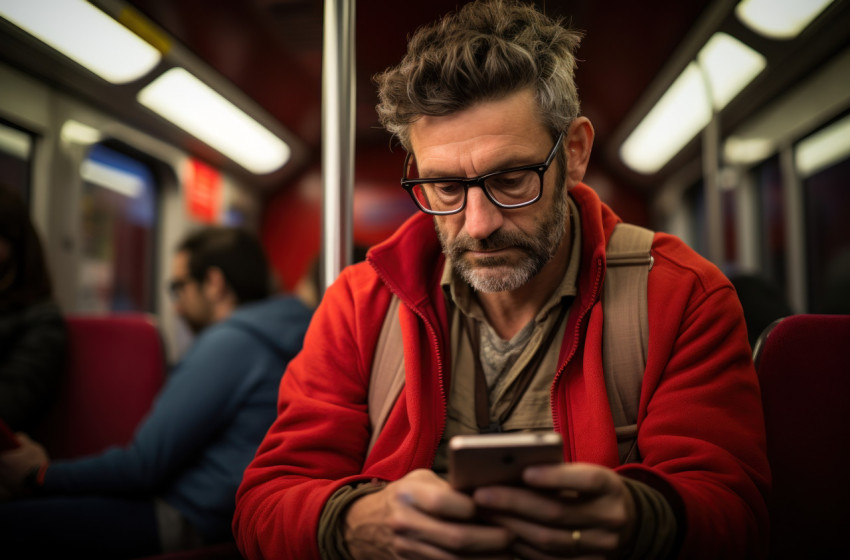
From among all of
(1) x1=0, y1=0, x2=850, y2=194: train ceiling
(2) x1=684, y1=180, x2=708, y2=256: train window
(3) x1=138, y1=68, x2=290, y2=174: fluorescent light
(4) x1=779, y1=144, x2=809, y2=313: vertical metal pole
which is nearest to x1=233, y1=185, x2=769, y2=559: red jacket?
(1) x1=0, y1=0, x2=850, y2=194: train ceiling

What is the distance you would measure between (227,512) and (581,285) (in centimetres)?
130

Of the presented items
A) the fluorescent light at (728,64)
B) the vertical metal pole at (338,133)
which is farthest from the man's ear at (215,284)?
the fluorescent light at (728,64)

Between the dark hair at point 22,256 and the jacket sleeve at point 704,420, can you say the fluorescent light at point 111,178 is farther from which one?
the jacket sleeve at point 704,420

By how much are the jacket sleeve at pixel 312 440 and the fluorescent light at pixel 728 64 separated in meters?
2.13

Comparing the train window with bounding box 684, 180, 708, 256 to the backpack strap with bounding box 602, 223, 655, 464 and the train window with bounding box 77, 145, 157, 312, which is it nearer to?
the backpack strap with bounding box 602, 223, 655, 464

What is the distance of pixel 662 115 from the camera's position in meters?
3.13

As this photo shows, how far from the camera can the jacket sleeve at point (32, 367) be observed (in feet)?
6.99

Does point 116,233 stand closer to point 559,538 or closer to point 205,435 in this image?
point 205,435

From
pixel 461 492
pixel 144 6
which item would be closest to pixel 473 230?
pixel 461 492

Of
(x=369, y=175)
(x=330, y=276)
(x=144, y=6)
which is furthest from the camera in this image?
(x=369, y=175)

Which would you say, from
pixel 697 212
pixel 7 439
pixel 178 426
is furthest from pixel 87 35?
pixel 697 212

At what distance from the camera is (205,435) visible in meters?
1.89

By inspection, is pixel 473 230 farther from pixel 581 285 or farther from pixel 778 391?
pixel 778 391

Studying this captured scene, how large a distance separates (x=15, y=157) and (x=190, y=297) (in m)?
1.64
